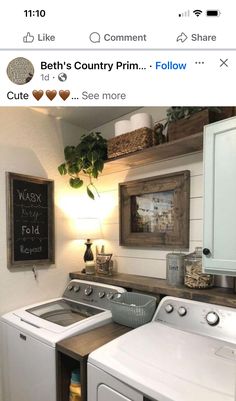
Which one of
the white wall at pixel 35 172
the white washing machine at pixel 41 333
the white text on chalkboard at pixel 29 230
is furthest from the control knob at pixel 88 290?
the white text on chalkboard at pixel 29 230

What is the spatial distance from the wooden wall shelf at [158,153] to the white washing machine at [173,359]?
892mm

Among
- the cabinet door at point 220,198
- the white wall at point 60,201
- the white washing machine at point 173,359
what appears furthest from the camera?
the white wall at point 60,201

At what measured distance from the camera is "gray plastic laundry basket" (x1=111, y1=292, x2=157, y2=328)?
4.37 ft

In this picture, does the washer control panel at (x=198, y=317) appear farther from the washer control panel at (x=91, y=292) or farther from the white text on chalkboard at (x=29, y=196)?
the white text on chalkboard at (x=29, y=196)

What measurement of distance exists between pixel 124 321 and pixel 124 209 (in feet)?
2.94

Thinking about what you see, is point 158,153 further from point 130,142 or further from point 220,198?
point 220,198

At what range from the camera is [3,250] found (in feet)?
5.59

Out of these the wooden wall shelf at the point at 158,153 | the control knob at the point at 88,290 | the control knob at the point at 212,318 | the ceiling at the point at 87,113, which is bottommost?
the control knob at the point at 88,290

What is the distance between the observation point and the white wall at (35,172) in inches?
68.4

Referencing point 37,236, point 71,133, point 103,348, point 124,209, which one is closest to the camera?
point 103,348
